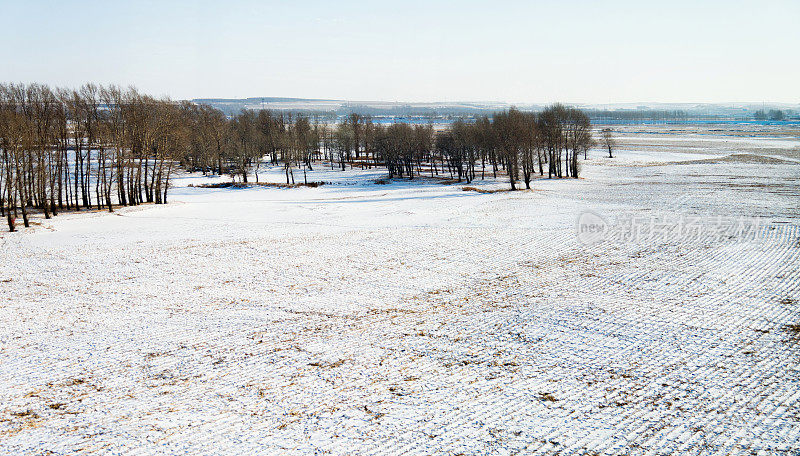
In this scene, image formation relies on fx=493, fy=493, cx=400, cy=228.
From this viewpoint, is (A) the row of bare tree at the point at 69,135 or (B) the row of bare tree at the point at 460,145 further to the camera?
(B) the row of bare tree at the point at 460,145

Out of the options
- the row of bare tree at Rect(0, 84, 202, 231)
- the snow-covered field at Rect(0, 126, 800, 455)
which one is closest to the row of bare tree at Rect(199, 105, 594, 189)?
the row of bare tree at Rect(0, 84, 202, 231)

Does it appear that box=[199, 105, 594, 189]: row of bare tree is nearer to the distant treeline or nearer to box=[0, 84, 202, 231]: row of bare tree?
the distant treeline

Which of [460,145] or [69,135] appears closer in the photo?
[69,135]

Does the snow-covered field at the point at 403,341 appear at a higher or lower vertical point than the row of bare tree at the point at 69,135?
lower

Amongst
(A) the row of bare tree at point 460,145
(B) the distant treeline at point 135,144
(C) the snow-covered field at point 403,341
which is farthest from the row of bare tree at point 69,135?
(A) the row of bare tree at point 460,145

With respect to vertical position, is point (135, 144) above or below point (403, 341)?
above

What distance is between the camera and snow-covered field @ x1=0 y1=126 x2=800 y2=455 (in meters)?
11.5

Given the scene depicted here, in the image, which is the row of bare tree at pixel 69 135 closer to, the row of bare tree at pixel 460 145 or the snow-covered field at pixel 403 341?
the snow-covered field at pixel 403 341

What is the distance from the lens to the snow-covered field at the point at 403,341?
11.5m

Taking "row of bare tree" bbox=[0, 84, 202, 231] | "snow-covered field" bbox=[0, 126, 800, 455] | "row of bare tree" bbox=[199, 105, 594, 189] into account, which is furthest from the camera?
"row of bare tree" bbox=[199, 105, 594, 189]

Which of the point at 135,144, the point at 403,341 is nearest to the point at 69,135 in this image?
the point at 135,144

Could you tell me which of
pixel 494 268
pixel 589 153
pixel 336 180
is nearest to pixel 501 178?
pixel 336 180

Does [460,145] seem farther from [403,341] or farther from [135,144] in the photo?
[403,341]

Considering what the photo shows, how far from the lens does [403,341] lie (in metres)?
16.8
